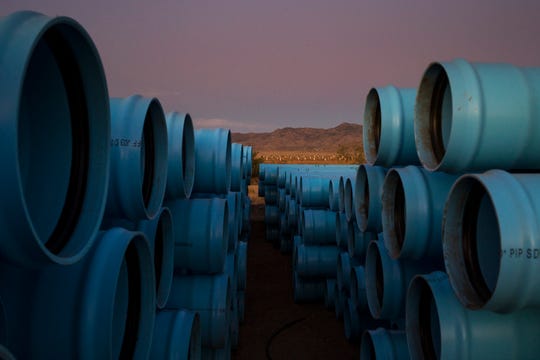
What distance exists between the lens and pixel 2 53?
1156mm

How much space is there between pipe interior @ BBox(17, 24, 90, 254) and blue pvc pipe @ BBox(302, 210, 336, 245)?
5.81 meters

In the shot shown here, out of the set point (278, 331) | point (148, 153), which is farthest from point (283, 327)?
point (148, 153)

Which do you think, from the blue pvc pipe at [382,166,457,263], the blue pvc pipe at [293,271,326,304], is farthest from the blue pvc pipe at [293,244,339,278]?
the blue pvc pipe at [382,166,457,263]

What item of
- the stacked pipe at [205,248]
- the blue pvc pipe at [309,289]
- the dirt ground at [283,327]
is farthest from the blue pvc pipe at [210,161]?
the blue pvc pipe at [309,289]

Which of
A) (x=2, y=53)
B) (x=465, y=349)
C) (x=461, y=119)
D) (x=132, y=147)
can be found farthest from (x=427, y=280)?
(x=2, y=53)

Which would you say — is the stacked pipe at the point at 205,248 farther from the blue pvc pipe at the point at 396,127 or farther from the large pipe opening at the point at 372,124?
the blue pvc pipe at the point at 396,127

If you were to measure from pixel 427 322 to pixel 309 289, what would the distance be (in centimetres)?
524

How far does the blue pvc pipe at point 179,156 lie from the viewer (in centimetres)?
355

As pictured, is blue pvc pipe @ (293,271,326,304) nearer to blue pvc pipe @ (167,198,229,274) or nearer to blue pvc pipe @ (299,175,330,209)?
blue pvc pipe @ (299,175,330,209)

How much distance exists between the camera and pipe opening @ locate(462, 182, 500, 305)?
2.20 m

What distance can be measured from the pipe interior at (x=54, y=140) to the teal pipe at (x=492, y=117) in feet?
6.75

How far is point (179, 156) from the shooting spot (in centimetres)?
355

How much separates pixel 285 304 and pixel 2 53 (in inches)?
303

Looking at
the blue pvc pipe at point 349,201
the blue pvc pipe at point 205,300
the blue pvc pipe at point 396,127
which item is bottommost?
the blue pvc pipe at point 205,300
